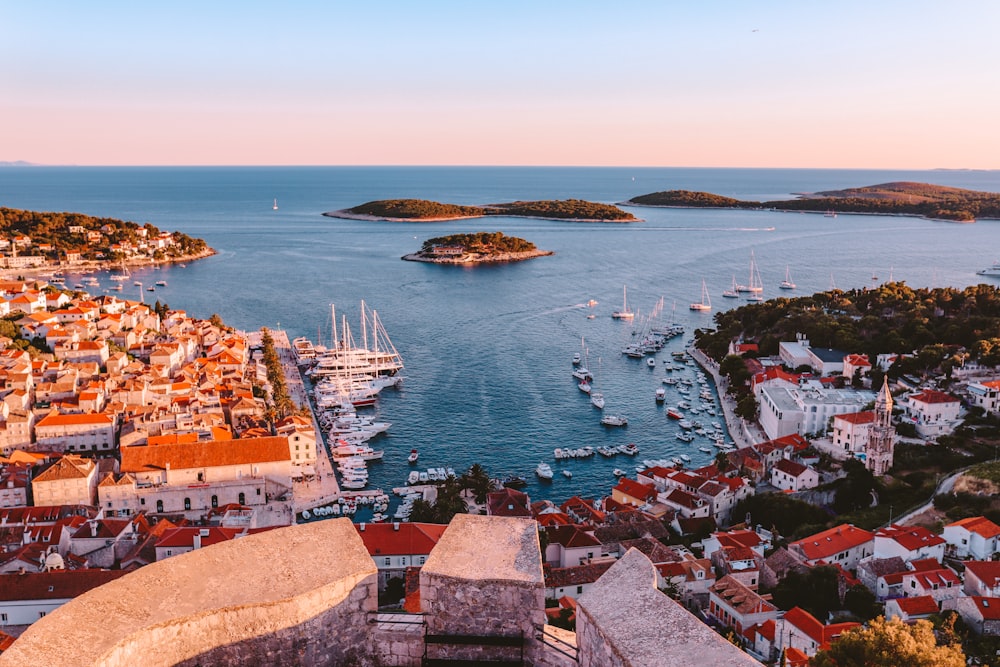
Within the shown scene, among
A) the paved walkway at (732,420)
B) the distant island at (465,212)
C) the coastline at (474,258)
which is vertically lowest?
the paved walkway at (732,420)

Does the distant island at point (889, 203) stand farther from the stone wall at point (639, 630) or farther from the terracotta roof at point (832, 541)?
the stone wall at point (639, 630)

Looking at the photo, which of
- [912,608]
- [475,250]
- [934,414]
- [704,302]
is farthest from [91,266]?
[912,608]

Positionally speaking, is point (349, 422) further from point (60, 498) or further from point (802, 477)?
point (802, 477)

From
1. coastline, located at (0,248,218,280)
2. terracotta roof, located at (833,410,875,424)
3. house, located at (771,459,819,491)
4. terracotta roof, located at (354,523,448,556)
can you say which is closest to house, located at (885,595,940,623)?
house, located at (771,459,819,491)

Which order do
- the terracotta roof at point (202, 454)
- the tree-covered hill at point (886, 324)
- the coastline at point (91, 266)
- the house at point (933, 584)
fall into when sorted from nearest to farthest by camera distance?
the house at point (933, 584), the terracotta roof at point (202, 454), the tree-covered hill at point (886, 324), the coastline at point (91, 266)

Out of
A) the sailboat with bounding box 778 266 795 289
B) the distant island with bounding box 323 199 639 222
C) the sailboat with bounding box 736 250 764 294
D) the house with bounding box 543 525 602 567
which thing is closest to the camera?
the house with bounding box 543 525 602 567

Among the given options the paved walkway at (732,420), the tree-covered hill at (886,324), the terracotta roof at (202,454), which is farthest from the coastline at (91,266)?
the paved walkway at (732,420)

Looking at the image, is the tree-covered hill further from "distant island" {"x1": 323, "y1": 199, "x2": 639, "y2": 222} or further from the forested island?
"distant island" {"x1": 323, "y1": 199, "x2": 639, "y2": 222}
